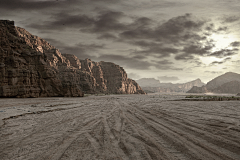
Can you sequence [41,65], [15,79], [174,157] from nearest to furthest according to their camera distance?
1. [174,157]
2. [15,79]
3. [41,65]

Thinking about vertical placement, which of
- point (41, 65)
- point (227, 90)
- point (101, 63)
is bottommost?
point (227, 90)

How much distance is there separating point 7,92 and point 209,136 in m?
31.7

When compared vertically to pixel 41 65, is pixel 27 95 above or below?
below

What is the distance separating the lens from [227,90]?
15750 cm

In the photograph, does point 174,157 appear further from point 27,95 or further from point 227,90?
point 227,90

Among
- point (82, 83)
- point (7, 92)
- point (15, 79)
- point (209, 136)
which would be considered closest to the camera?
point (209, 136)

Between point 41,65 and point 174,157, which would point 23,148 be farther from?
point 41,65

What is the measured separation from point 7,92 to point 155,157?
101 ft

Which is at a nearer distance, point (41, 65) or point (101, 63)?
point (41, 65)

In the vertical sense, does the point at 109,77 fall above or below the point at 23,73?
above

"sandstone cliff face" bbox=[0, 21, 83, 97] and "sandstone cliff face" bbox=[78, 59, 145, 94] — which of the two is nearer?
"sandstone cliff face" bbox=[0, 21, 83, 97]

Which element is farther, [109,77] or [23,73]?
[109,77]

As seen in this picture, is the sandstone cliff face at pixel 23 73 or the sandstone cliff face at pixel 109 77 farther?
the sandstone cliff face at pixel 109 77

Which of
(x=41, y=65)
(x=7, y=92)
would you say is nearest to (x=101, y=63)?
(x=41, y=65)
